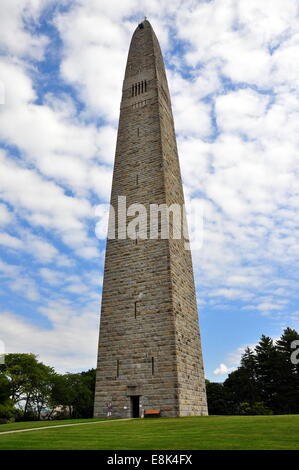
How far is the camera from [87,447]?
7.97 meters

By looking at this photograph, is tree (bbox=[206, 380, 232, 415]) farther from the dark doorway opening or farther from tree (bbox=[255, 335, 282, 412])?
the dark doorway opening

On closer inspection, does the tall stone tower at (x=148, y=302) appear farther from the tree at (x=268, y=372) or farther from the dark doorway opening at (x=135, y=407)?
the tree at (x=268, y=372)

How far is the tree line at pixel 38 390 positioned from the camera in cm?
4078

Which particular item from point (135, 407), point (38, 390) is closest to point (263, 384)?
point (38, 390)

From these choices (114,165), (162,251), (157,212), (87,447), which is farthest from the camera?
(114,165)

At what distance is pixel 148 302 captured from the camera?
65.8 ft

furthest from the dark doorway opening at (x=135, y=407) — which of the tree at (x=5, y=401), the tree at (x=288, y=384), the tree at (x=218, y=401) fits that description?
the tree at (x=218, y=401)

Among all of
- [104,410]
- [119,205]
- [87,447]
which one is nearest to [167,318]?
[104,410]

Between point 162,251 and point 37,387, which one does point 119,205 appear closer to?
point 162,251

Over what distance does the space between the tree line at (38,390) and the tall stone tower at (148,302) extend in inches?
908

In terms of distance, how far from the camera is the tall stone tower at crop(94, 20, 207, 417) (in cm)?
1847

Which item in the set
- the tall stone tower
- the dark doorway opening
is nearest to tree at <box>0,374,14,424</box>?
the tall stone tower

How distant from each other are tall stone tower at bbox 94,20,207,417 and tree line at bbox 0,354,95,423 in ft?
75.7
